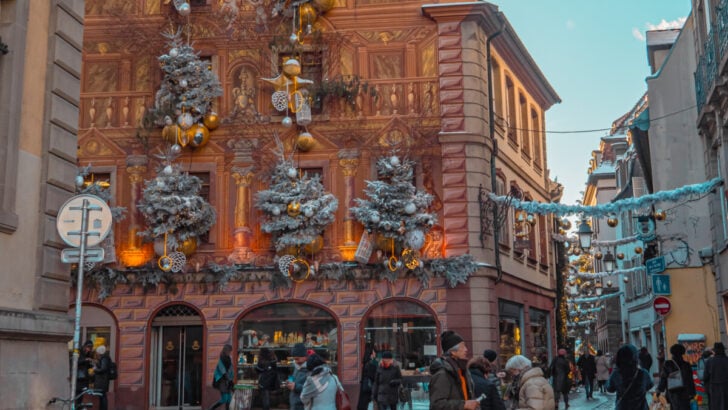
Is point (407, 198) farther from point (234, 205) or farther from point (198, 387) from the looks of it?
point (198, 387)

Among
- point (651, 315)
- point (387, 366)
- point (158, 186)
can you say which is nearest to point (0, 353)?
point (387, 366)

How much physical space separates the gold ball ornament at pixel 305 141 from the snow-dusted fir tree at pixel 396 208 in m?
2.05

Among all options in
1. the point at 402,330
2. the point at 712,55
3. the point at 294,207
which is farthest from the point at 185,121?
the point at 712,55

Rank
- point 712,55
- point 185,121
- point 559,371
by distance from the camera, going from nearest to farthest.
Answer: point 712,55
point 559,371
point 185,121

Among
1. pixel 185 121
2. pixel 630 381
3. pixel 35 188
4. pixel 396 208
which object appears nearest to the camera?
pixel 630 381

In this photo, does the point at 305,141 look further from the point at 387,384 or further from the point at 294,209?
the point at 387,384

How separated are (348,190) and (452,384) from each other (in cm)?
1877

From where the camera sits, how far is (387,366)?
61.9 ft

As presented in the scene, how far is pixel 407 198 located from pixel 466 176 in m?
1.99

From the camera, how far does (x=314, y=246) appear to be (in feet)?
87.2

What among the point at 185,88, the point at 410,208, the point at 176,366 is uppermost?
the point at 185,88

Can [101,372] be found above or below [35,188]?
below

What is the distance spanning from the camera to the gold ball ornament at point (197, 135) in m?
27.2

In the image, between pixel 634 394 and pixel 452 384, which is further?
pixel 634 394
